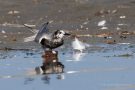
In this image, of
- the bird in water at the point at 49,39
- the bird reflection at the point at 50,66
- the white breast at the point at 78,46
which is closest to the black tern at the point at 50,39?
the bird in water at the point at 49,39

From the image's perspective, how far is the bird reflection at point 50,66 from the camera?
396 inches

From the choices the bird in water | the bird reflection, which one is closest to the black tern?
the bird in water

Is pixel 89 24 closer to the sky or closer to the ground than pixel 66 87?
closer to the sky

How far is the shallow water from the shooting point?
9.16 metres

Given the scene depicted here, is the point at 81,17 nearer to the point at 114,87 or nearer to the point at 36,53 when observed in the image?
the point at 36,53

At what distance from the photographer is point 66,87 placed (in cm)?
897

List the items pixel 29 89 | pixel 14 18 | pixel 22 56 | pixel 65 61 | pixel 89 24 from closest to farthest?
pixel 29 89, pixel 65 61, pixel 22 56, pixel 89 24, pixel 14 18

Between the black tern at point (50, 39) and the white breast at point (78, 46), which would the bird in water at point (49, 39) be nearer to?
the black tern at point (50, 39)

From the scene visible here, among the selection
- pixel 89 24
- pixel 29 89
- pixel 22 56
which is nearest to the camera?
pixel 29 89

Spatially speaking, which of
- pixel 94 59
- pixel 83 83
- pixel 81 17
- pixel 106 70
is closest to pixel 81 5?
pixel 81 17

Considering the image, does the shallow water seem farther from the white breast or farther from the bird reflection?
the white breast

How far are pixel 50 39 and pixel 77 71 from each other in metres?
2.59

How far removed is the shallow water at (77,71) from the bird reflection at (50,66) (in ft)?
0.06

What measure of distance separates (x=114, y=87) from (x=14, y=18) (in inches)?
408
